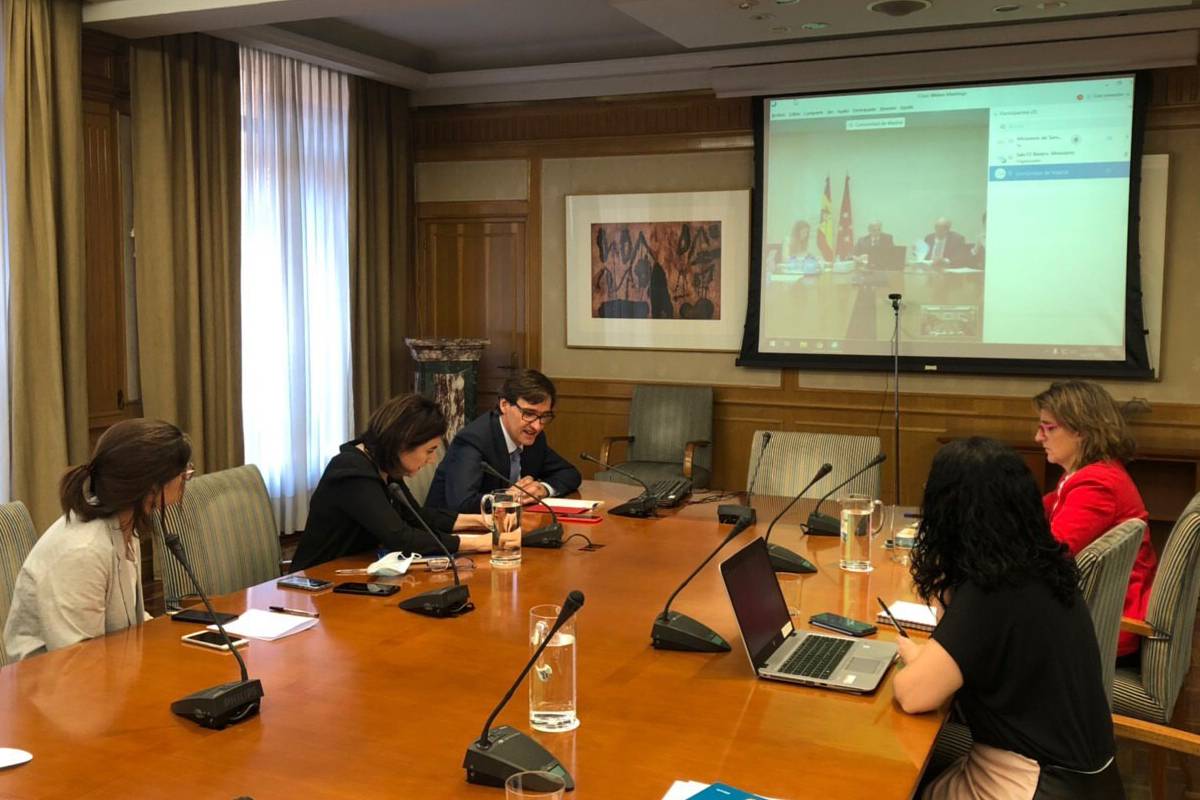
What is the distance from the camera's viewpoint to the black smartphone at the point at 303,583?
8.77 feet

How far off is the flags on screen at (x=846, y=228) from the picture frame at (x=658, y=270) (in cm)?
56

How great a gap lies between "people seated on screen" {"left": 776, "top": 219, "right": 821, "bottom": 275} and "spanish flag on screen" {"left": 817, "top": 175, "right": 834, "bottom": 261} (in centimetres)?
5

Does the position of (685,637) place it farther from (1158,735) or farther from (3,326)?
(3,326)

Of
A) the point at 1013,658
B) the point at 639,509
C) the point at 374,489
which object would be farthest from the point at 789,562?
the point at 374,489

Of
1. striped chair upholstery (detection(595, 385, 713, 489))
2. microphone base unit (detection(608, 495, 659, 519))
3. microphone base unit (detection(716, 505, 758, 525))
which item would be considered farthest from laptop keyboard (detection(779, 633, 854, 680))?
striped chair upholstery (detection(595, 385, 713, 489))

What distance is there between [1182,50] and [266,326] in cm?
497

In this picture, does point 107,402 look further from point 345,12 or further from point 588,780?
point 588,780

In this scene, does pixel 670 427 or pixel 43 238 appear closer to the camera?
pixel 43 238

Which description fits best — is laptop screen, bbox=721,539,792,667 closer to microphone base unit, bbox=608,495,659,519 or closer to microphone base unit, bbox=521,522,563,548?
microphone base unit, bbox=521,522,563,548

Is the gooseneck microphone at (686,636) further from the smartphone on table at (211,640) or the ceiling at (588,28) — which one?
the ceiling at (588,28)

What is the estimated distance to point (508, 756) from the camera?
159cm

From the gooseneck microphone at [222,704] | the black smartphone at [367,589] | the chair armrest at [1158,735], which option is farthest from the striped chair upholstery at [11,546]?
the chair armrest at [1158,735]

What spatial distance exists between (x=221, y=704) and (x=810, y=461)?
2905mm

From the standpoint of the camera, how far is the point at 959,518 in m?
1.96
